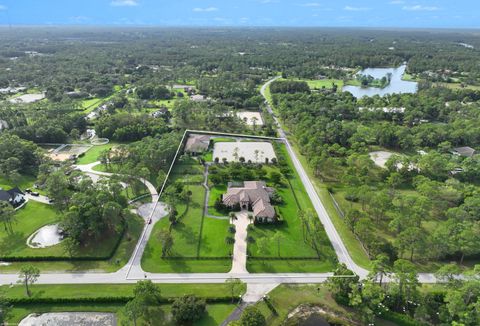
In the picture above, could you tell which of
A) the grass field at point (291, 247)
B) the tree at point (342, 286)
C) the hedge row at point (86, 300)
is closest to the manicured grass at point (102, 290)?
the hedge row at point (86, 300)

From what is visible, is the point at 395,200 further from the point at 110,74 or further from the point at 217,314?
the point at 110,74

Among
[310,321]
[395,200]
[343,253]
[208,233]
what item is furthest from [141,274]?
[395,200]

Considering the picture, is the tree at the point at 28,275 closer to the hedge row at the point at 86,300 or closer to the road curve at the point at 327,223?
the hedge row at the point at 86,300

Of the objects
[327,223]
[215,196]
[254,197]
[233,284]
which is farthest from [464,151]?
[233,284]

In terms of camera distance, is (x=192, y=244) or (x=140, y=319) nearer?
(x=140, y=319)

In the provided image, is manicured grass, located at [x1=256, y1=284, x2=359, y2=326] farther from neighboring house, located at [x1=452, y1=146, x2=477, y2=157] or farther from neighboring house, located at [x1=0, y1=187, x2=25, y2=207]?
neighboring house, located at [x1=452, y1=146, x2=477, y2=157]

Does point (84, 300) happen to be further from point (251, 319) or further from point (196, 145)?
point (196, 145)

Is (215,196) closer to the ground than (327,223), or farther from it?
farther from it
